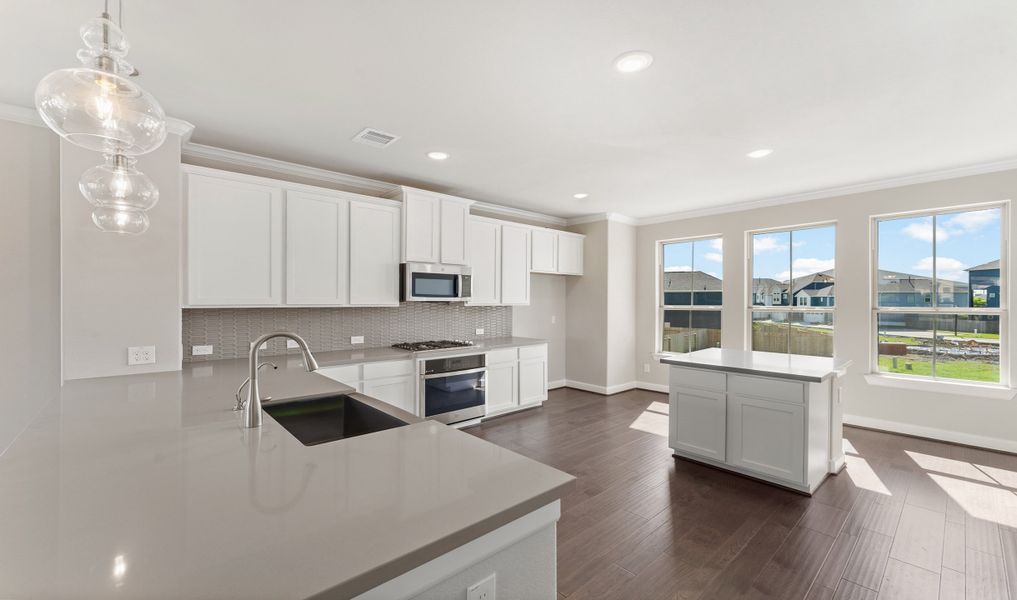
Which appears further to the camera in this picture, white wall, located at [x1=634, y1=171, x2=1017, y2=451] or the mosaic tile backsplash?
white wall, located at [x1=634, y1=171, x2=1017, y2=451]

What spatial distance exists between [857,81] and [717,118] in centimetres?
72

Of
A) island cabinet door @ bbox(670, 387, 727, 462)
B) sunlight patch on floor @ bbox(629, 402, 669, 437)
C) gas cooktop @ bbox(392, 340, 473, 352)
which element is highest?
gas cooktop @ bbox(392, 340, 473, 352)

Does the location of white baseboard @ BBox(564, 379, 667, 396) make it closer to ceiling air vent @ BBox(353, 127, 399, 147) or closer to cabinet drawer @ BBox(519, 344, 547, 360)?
cabinet drawer @ BBox(519, 344, 547, 360)

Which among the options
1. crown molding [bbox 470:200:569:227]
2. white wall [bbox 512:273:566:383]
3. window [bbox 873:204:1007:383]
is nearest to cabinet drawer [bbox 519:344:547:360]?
white wall [bbox 512:273:566:383]

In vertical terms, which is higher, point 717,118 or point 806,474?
point 717,118

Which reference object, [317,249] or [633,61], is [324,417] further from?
[633,61]

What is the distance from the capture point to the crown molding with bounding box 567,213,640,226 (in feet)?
19.9

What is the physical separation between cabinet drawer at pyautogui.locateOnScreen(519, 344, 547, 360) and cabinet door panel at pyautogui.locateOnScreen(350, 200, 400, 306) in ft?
5.39

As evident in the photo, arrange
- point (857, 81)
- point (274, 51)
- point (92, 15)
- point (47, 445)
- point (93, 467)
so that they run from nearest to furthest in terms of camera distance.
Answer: point (93, 467), point (47, 445), point (92, 15), point (274, 51), point (857, 81)

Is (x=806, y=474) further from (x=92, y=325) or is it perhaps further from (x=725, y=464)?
(x=92, y=325)

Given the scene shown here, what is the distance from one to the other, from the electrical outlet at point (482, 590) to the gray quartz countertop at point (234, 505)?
0.12m

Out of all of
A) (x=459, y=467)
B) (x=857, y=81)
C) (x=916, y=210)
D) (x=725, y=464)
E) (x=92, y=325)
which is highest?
(x=857, y=81)

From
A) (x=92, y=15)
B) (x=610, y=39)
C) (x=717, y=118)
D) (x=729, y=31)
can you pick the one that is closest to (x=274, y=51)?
(x=92, y=15)

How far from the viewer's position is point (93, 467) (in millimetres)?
1160
